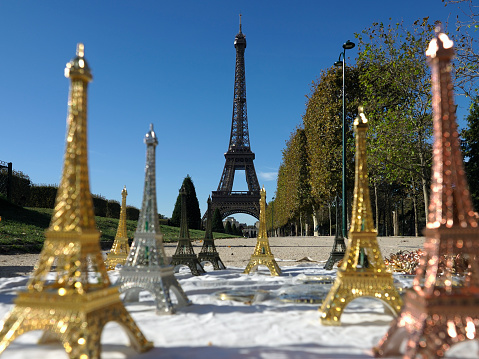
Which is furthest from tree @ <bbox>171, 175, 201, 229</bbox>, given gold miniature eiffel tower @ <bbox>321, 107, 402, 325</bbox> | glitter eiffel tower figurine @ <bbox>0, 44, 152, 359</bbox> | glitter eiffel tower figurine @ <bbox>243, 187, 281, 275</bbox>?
glitter eiffel tower figurine @ <bbox>0, 44, 152, 359</bbox>

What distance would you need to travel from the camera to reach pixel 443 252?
288 centimetres

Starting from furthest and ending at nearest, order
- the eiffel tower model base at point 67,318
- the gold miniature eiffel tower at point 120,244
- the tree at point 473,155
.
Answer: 1. the tree at point 473,155
2. the gold miniature eiffel tower at point 120,244
3. the eiffel tower model base at point 67,318

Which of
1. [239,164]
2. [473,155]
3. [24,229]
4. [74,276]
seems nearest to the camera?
[74,276]

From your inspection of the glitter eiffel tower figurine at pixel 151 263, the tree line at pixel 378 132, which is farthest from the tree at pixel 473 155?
the glitter eiffel tower figurine at pixel 151 263

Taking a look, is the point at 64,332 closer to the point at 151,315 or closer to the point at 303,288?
the point at 151,315

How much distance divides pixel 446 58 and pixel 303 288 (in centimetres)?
500

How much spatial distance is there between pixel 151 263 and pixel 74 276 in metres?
2.08

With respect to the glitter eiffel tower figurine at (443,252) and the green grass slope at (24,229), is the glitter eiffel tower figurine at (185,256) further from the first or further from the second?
the glitter eiffel tower figurine at (443,252)

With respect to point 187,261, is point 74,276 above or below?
above

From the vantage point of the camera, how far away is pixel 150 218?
5402 millimetres

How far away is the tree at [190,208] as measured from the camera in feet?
137

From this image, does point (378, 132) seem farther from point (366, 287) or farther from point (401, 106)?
point (366, 287)

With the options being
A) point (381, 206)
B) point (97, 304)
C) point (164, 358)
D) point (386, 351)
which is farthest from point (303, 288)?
point (381, 206)

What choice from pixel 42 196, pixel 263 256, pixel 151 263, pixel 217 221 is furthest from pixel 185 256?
pixel 217 221
